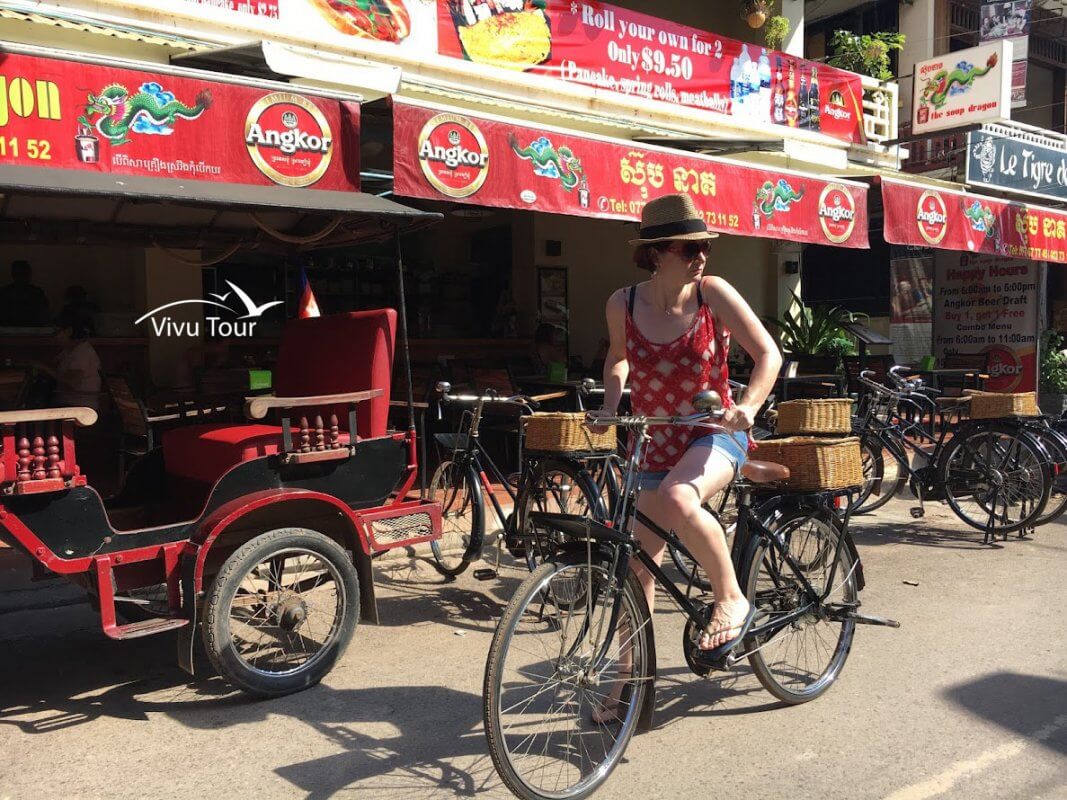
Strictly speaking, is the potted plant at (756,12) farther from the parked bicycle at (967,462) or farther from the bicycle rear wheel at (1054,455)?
the bicycle rear wheel at (1054,455)

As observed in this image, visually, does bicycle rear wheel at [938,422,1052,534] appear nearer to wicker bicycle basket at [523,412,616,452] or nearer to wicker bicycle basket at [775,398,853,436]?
wicker bicycle basket at [775,398,853,436]

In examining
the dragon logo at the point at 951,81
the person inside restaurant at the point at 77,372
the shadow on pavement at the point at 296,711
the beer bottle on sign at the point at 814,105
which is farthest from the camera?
the beer bottle on sign at the point at 814,105

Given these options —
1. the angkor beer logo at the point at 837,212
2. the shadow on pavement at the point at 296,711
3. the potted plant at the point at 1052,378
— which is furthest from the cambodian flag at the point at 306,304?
the potted plant at the point at 1052,378

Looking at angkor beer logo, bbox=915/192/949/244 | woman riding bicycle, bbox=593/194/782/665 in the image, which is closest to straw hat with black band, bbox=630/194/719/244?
woman riding bicycle, bbox=593/194/782/665

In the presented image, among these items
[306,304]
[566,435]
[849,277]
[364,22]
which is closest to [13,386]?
[306,304]

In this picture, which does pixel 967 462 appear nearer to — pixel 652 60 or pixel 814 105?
pixel 652 60

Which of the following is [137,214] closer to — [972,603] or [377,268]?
[972,603]

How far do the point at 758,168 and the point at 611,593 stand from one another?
19.8 feet

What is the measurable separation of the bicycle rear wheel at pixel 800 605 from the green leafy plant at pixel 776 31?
962 cm

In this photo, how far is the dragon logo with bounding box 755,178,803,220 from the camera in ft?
26.5

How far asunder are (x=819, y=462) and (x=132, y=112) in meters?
4.05

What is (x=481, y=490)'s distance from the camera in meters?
5.54

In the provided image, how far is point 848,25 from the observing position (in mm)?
17719

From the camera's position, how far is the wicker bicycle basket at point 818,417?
196 inches
